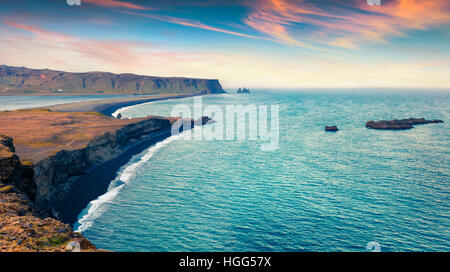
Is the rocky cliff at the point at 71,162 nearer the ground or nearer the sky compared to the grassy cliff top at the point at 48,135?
nearer the ground

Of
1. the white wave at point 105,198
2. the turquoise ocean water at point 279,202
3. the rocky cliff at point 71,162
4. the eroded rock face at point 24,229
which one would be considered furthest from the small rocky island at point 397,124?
the eroded rock face at point 24,229

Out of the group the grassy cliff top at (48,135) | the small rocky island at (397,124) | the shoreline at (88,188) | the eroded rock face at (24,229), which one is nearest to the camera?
the eroded rock face at (24,229)

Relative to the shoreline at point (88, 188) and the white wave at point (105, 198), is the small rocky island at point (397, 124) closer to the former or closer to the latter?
the white wave at point (105, 198)

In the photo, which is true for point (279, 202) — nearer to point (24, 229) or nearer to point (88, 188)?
point (24, 229)

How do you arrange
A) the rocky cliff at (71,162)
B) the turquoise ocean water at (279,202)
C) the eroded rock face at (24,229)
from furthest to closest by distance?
the rocky cliff at (71,162)
the turquoise ocean water at (279,202)
the eroded rock face at (24,229)

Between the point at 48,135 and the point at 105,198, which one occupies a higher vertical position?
the point at 48,135

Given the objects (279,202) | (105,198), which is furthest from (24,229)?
(279,202)

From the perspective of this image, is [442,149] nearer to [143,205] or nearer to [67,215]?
[143,205]
